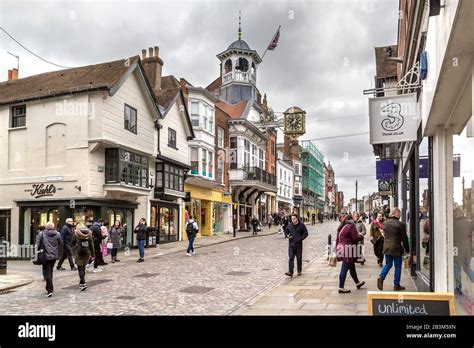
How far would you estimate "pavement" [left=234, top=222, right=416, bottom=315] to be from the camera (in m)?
8.68

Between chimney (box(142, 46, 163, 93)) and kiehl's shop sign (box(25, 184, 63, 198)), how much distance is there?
1121cm

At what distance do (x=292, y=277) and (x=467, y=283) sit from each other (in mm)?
7485

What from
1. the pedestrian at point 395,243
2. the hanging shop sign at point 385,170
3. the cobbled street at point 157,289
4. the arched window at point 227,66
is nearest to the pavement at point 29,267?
the cobbled street at point 157,289

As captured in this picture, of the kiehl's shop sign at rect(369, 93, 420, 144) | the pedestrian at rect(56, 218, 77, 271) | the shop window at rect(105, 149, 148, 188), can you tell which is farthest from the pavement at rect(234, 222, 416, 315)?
the shop window at rect(105, 149, 148, 188)

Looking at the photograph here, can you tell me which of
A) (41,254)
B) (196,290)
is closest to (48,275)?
(41,254)

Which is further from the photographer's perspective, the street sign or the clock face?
the street sign

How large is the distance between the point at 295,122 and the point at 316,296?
14554 mm

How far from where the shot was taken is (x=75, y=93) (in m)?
22.1

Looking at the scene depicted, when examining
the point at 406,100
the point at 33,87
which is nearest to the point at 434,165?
the point at 406,100

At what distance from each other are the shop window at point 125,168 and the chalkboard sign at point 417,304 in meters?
19.0

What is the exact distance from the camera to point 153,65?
3102cm

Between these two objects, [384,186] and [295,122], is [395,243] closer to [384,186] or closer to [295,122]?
[295,122]

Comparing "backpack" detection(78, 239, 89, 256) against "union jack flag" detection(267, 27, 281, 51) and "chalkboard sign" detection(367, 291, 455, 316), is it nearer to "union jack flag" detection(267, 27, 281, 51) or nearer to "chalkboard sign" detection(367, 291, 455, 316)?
"chalkboard sign" detection(367, 291, 455, 316)

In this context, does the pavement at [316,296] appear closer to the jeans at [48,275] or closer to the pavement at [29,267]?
the jeans at [48,275]
